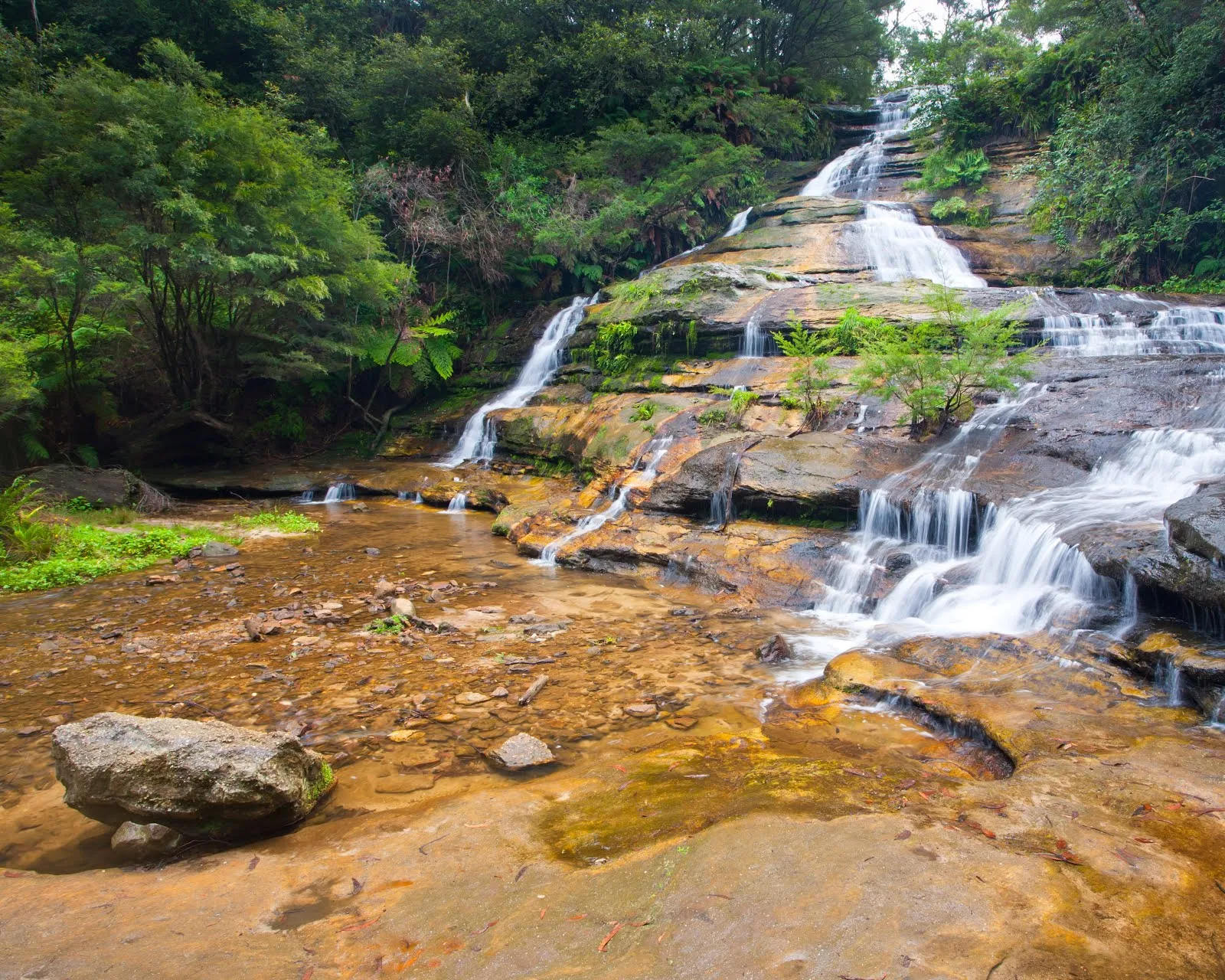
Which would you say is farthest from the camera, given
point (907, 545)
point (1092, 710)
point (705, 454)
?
point (705, 454)

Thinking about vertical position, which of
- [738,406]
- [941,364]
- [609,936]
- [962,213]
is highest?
[962,213]

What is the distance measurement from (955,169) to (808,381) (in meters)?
13.0

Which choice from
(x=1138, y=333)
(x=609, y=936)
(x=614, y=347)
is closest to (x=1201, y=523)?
(x=609, y=936)

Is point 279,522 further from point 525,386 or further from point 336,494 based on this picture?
point 525,386

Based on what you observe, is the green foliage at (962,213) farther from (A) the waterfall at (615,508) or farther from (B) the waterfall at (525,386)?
(A) the waterfall at (615,508)

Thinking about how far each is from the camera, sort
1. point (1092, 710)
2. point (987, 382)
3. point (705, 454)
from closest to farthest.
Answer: point (1092, 710)
point (987, 382)
point (705, 454)

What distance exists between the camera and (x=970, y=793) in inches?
132

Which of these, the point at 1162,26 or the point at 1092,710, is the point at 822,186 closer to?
the point at 1162,26

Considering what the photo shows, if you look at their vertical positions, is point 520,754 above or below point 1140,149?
below

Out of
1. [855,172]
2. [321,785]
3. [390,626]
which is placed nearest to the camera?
[321,785]

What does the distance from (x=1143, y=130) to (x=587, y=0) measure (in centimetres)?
1670

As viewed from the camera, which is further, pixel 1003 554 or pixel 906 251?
pixel 906 251

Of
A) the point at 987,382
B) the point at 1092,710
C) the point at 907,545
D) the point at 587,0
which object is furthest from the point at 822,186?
the point at 1092,710

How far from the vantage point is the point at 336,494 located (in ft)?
46.6
